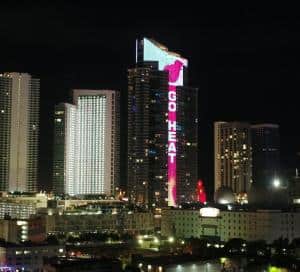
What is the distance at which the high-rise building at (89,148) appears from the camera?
40.1 m

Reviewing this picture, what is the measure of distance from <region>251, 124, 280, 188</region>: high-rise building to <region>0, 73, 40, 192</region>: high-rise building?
50.6 ft

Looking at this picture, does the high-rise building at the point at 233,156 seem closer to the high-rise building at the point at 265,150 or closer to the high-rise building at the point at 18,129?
the high-rise building at the point at 265,150

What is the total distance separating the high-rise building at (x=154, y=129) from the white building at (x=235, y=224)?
7.10m

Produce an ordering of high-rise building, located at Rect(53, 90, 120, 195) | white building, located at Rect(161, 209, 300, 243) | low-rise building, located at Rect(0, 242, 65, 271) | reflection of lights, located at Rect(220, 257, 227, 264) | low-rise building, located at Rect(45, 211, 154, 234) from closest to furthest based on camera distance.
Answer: reflection of lights, located at Rect(220, 257, 227, 264)
low-rise building, located at Rect(0, 242, 65, 271)
white building, located at Rect(161, 209, 300, 243)
low-rise building, located at Rect(45, 211, 154, 234)
high-rise building, located at Rect(53, 90, 120, 195)

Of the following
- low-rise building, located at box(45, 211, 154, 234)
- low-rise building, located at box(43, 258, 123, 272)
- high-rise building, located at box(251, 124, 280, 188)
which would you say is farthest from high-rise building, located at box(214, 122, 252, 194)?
low-rise building, located at box(43, 258, 123, 272)

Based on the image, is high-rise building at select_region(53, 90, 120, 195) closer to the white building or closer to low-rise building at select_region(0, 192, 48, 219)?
low-rise building at select_region(0, 192, 48, 219)

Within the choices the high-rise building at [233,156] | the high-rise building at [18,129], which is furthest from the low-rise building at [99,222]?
the high-rise building at [233,156]

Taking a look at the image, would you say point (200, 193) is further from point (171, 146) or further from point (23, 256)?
point (23, 256)

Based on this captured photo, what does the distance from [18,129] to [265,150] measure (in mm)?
17701

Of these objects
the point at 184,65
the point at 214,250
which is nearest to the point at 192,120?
the point at 184,65

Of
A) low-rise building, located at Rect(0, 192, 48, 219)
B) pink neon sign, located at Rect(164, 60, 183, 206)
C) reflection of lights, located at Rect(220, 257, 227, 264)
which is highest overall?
pink neon sign, located at Rect(164, 60, 183, 206)

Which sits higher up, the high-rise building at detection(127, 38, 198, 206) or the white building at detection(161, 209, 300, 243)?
the high-rise building at detection(127, 38, 198, 206)

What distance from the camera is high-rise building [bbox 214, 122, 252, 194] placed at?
42.9 metres

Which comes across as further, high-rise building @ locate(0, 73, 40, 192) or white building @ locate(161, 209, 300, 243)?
high-rise building @ locate(0, 73, 40, 192)
